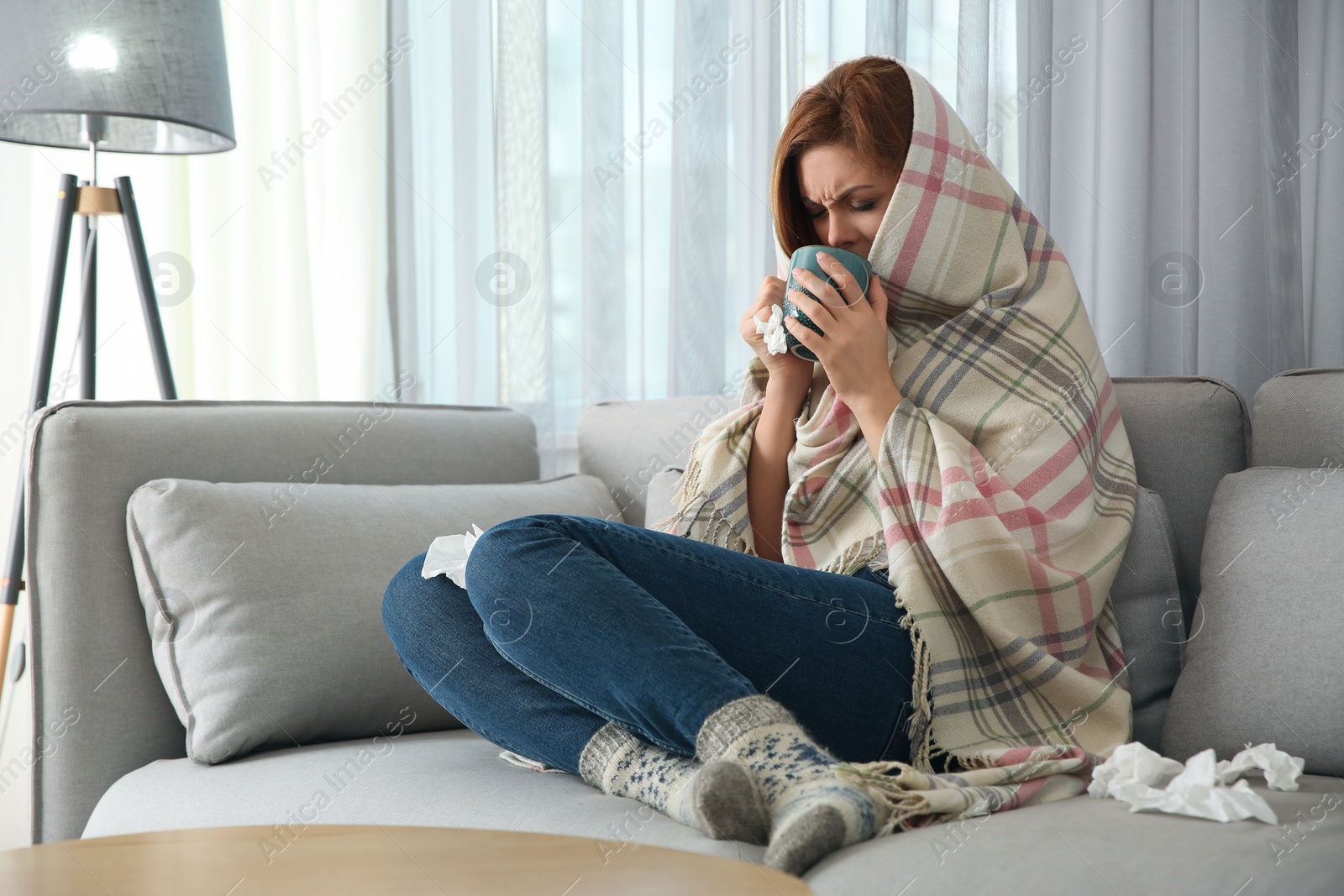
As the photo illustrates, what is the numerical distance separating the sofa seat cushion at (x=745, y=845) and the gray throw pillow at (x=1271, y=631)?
0.06 meters

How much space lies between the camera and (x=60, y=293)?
1692mm

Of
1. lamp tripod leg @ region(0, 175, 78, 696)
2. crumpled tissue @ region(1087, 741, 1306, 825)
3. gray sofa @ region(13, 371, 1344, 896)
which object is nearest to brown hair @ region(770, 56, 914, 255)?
gray sofa @ region(13, 371, 1344, 896)

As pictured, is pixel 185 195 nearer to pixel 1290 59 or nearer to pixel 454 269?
pixel 454 269

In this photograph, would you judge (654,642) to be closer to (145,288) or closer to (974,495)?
(974,495)

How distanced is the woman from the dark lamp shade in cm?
91

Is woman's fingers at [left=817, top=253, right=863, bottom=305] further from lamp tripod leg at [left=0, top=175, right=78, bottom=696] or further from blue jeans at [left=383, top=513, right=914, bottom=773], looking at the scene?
lamp tripod leg at [left=0, top=175, right=78, bottom=696]

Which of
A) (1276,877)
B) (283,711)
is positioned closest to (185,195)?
(283,711)

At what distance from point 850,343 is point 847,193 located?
9.2 inches

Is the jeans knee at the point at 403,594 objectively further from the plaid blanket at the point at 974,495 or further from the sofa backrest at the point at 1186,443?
the sofa backrest at the point at 1186,443

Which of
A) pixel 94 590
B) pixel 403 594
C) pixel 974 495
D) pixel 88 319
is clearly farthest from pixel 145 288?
pixel 974 495

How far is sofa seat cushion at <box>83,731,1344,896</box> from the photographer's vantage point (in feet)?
2.49

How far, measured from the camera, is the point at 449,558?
3.87ft

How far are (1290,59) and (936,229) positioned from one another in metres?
0.73

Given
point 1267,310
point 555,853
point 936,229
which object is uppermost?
point 936,229
